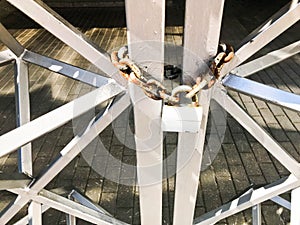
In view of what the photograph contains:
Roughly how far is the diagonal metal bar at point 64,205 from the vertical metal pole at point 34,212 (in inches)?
0.7

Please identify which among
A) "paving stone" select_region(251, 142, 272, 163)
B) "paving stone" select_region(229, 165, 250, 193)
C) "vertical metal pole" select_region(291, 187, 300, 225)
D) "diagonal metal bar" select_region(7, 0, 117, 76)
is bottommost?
"vertical metal pole" select_region(291, 187, 300, 225)

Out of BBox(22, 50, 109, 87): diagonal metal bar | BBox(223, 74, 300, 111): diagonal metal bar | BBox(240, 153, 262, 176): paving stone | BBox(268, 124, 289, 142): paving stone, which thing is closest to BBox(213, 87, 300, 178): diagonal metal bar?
BBox(223, 74, 300, 111): diagonal metal bar

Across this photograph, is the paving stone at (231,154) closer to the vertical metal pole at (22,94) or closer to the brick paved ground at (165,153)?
the brick paved ground at (165,153)

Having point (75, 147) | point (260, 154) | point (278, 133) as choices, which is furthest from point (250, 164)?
point (75, 147)

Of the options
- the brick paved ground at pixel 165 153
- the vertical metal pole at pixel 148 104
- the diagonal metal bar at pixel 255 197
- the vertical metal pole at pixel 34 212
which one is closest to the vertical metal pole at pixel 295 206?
the diagonal metal bar at pixel 255 197

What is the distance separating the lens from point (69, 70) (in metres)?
0.91

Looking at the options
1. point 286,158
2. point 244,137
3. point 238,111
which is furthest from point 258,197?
point 244,137

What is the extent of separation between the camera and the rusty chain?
64 cm

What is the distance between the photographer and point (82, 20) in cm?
534

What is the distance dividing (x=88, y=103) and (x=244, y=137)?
183 cm

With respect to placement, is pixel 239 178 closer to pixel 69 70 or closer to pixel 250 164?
pixel 250 164

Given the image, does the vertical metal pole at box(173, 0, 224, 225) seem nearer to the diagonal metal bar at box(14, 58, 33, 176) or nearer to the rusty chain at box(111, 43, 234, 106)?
the rusty chain at box(111, 43, 234, 106)

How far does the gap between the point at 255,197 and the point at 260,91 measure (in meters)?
0.36

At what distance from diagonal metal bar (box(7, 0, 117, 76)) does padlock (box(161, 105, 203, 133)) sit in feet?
0.42
